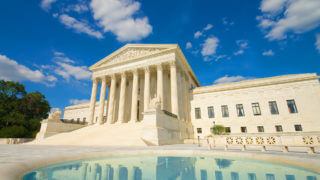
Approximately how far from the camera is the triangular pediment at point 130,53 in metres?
26.9

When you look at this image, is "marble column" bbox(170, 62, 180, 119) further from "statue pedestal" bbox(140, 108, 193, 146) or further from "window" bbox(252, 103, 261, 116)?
"window" bbox(252, 103, 261, 116)

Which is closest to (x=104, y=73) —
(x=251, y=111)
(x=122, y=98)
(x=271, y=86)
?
(x=122, y=98)

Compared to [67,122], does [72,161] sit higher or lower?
lower

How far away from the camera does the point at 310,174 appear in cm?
403

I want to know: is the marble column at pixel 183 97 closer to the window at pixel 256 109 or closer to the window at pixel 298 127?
the window at pixel 256 109

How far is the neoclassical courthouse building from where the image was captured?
73.8ft

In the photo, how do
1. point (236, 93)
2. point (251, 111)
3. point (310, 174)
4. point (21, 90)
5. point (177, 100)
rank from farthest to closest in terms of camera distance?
point (21, 90)
point (236, 93)
point (251, 111)
point (177, 100)
point (310, 174)

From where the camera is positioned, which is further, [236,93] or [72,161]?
[236,93]

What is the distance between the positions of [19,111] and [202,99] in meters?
37.0

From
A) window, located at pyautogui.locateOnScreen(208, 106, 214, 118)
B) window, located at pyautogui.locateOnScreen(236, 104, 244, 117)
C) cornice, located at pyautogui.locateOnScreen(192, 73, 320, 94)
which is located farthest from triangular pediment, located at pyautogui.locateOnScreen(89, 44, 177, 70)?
window, located at pyautogui.locateOnScreen(236, 104, 244, 117)

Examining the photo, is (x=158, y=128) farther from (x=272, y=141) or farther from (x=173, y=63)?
(x=173, y=63)

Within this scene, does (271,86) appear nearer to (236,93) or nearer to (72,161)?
(236,93)

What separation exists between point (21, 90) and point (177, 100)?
1318 inches

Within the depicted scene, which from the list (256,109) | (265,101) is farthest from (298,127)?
(256,109)
